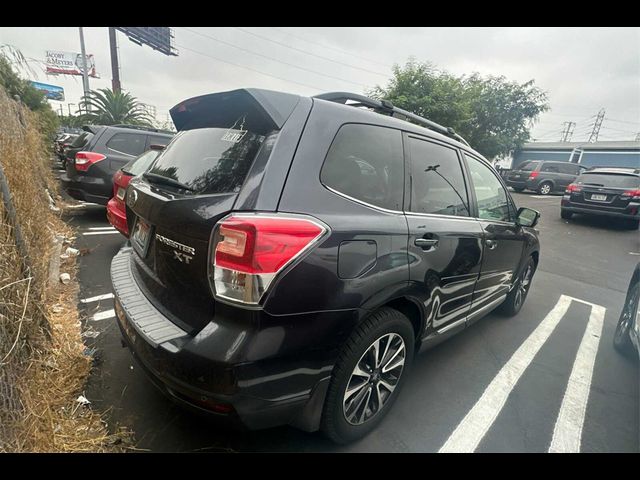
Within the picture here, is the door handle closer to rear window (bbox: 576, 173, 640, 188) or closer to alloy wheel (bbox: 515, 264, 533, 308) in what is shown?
alloy wheel (bbox: 515, 264, 533, 308)

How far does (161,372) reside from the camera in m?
1.50

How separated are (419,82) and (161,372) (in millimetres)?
16772

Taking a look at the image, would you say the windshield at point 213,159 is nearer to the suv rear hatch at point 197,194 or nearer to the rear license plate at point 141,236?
the suv rear hatch at point 197,194

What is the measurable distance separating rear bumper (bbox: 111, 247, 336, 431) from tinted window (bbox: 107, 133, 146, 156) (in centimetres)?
588

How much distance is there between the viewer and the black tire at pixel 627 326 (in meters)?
3.02

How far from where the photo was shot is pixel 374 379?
1.92 metres

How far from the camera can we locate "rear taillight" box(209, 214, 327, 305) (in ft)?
4.33

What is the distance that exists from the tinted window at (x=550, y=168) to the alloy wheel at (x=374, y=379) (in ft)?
59.1

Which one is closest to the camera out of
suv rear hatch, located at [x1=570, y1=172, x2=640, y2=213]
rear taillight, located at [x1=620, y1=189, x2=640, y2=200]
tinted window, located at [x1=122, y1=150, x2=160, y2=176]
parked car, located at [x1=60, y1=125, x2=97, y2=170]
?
tinted window, located at [x1=122, y1=150, x2=160, y2=176]

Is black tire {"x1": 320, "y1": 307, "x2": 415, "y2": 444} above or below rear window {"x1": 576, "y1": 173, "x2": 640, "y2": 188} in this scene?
below

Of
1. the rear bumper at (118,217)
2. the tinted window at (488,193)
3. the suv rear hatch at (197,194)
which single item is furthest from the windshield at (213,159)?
the tinted window at (488,193)

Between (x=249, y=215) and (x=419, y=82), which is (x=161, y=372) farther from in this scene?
(x=419, y=82)

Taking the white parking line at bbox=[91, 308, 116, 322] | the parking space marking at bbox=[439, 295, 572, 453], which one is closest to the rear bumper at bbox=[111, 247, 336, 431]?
the parking space marking at bbox=[439, 295, 572, 453]

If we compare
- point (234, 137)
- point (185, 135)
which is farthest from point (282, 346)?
point (185, 135)
